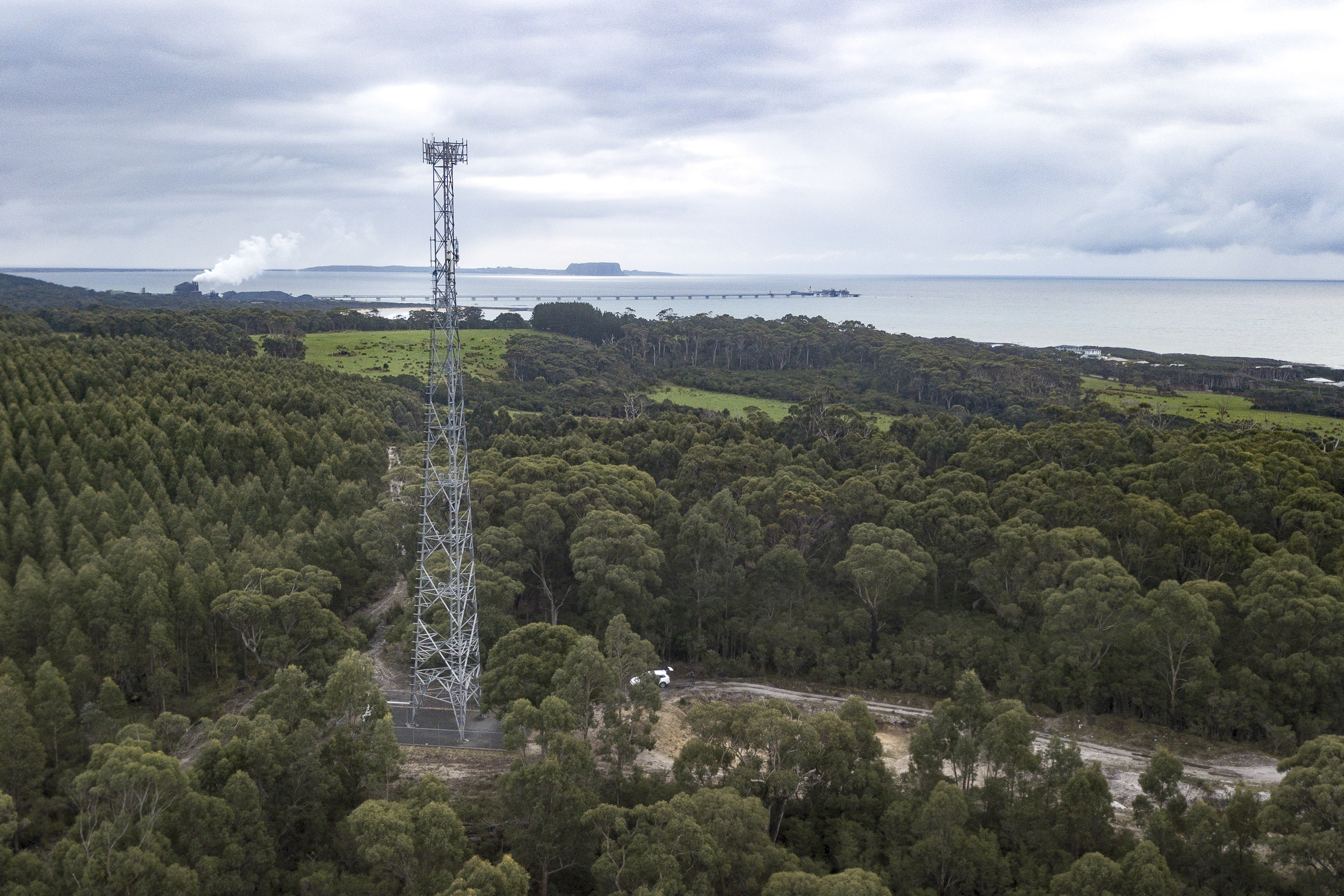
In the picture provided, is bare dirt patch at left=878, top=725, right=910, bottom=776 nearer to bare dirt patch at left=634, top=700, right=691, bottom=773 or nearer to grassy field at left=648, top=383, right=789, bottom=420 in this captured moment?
bare dirt patch at left=634, top=700, right=691, bottom=773

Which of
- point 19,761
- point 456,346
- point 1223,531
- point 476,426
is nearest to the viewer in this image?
point 19,761

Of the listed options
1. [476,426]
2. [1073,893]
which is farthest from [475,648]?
[476,426]

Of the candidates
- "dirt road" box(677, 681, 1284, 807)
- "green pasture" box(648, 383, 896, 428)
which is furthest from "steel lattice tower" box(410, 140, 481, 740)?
"green pasture" box(648, 383, 896, 428)

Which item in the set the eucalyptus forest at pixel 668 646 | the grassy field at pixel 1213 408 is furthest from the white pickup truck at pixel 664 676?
the grassy field at pixel 1213 408

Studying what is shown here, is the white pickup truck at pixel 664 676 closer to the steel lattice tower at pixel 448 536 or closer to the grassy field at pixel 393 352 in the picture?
the steel lattice tower at pixel 448 536

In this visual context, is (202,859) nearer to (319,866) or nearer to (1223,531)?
(319,866)

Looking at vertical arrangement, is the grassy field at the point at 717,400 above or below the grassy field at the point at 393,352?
below
